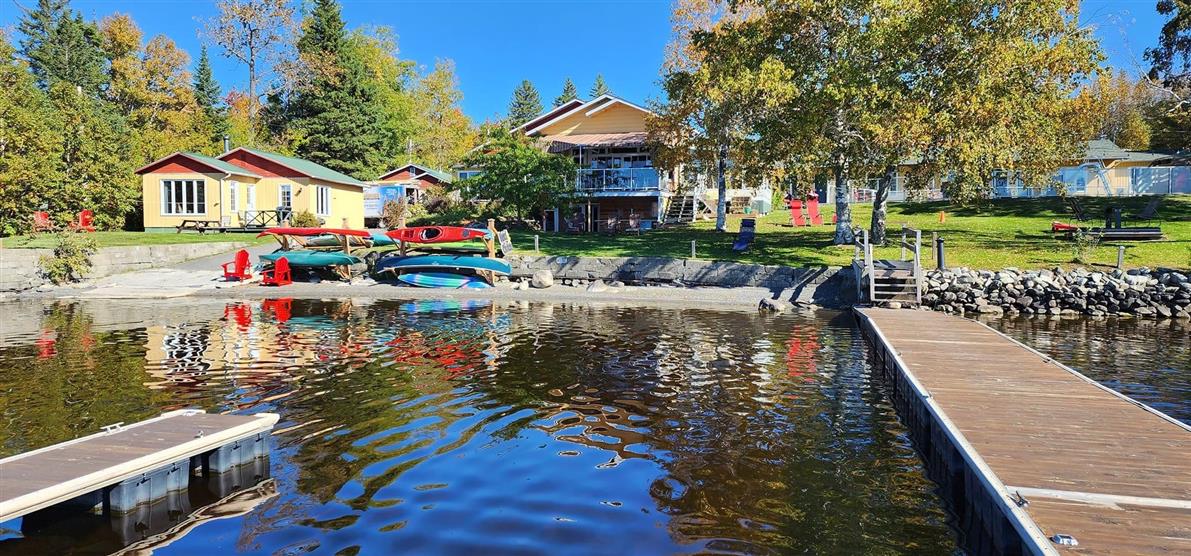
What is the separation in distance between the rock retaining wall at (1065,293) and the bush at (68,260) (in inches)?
1053

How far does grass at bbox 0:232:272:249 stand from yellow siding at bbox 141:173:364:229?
1.58 meters

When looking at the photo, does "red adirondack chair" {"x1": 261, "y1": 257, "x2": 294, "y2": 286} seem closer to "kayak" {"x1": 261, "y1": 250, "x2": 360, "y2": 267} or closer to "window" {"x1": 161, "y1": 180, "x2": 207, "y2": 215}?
"kayak" {"x1": 261, "y1": 250, "x2": 360, "y2": 267}

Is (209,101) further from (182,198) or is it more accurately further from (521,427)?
(521,427)

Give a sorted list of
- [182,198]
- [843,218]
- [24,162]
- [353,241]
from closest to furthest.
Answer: [843,218]
[353,241]
[24,162]
[182,198]

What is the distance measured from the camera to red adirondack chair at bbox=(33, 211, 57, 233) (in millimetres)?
32688

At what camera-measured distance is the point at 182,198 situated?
35.9m

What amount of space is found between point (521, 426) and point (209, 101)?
204 ft

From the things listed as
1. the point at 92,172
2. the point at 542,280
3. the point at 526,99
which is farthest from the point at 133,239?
the point at 526,99

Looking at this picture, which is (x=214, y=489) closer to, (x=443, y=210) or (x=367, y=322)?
(x=367, y=322)

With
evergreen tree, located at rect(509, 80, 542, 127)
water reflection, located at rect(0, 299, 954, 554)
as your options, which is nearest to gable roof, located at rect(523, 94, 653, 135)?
water reflection, located at rect(0, 299, 954, 554)

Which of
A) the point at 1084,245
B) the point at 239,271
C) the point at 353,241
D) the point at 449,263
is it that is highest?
the point at 353,241

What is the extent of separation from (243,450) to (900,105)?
20485 millimetres

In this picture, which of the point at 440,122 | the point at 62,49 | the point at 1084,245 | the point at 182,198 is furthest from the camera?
the point at 440,122

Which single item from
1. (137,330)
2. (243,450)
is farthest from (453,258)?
(243,450)
